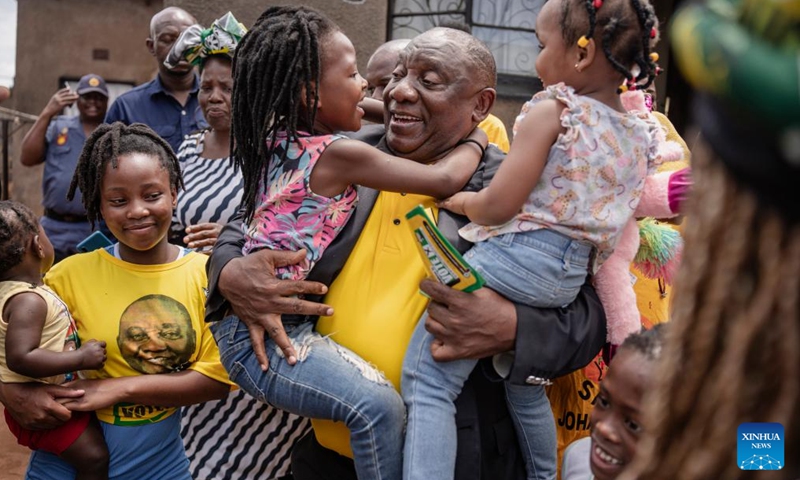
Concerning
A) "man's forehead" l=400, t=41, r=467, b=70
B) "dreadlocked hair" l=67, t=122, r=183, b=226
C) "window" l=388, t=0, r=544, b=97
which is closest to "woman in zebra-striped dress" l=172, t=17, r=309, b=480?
"dreadlocked hair" l=67, t=122, r=183, b=226

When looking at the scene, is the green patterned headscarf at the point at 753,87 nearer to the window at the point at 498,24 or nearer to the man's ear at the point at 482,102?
the man's ear at the point at 482,102

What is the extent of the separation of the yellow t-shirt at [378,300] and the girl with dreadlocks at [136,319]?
0.73 meters

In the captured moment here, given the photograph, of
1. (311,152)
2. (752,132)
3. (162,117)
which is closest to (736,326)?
(752,132)

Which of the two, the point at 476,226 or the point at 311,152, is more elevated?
the point at 311,152

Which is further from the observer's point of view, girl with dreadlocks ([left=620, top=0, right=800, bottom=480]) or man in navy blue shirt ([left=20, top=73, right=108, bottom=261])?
man in navy blue shirt ([left=20, top=73, right=108, bottom=261])

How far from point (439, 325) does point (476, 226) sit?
32 cm

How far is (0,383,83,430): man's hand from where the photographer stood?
2557 mm

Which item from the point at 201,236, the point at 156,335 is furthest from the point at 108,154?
the point at 156,335

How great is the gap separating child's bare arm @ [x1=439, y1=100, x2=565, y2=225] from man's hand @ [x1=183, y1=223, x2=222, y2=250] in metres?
1.51

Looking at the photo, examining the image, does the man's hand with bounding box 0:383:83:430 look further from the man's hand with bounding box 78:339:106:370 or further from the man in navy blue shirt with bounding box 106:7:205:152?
the man in navy blue shirt with bounding box 106:7:205:152

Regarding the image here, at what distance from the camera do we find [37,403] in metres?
2.57

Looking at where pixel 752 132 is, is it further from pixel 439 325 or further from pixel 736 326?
pixel 439 325

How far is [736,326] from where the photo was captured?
787 millimetres

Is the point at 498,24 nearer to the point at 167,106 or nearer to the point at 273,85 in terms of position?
the point at 167,106
